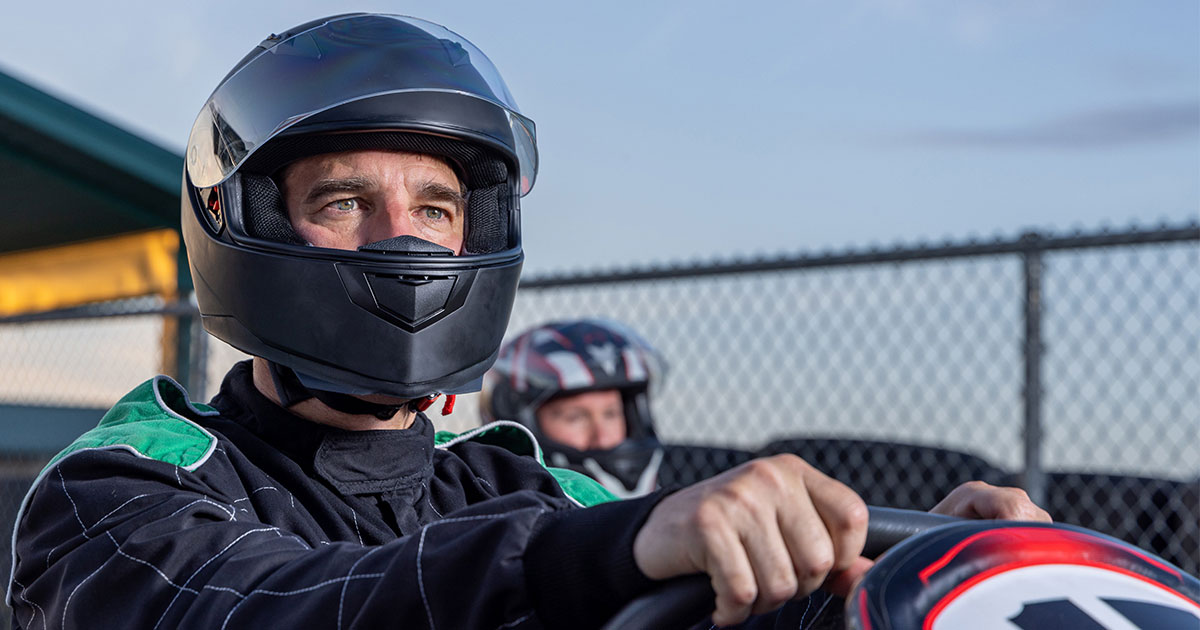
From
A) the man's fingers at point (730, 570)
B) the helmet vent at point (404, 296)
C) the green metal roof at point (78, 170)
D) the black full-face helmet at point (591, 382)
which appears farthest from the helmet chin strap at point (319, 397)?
the green metal roof at point (78, 170)

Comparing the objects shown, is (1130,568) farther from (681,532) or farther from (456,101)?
(456,101)

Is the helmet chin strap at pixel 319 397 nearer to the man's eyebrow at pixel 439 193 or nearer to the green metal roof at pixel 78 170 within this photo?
the man's eyebrow at pixel 439 193

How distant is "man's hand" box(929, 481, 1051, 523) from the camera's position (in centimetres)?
119

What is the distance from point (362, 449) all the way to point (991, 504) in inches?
33.1

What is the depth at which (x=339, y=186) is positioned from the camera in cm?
175

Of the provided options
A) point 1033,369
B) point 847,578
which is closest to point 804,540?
point 847,578

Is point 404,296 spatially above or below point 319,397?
above

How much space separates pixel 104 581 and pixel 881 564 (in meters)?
0.79

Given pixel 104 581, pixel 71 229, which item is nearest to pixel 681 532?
pixel 104 581

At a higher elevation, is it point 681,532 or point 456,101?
point 456,101

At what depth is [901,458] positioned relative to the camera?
4164 mm

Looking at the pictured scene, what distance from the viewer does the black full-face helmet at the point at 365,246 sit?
1622 millimetres

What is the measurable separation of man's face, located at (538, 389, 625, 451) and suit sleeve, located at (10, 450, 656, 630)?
2705mm

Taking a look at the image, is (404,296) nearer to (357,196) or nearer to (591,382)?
(357,196)
